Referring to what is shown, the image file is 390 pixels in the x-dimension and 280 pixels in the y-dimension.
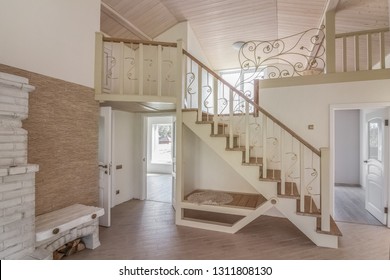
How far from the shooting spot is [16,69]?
2322mm

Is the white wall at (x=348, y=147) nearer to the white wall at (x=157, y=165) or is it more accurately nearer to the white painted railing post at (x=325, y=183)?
the white painted railing post at (x=325, y=183)

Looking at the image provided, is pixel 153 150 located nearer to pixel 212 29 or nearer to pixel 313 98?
pixel 212 29

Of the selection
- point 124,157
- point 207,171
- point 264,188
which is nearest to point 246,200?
point 264,188

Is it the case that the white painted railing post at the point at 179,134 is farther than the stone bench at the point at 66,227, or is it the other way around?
the white painted railing post at the point at 179,134

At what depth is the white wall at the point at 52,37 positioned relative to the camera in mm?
2281

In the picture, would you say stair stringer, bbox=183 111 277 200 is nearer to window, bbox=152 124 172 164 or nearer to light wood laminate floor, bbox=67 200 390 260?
light wood laminate floor, bbox=67 200 390 260

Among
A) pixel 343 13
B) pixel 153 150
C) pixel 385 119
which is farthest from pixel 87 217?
pixel 153 150

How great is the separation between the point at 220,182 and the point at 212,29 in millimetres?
3452

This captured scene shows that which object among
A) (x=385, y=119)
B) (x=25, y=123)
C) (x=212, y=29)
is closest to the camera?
(x=25, y=123)

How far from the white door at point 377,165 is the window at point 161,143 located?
6914 mm

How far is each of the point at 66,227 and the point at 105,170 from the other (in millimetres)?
1220

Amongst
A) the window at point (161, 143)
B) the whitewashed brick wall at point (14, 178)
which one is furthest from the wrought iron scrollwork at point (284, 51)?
the window at point (161, 143)

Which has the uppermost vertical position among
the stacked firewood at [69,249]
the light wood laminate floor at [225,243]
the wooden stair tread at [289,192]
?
the wooden stair tread at [289,192]
